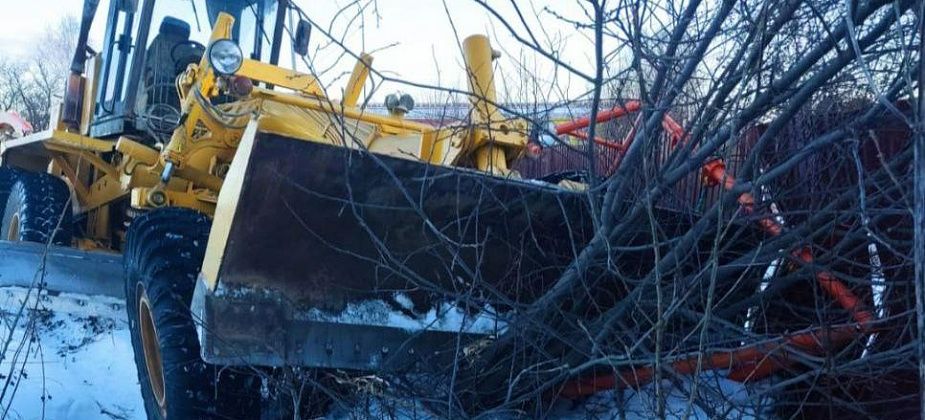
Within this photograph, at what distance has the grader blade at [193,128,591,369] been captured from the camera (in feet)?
11.1

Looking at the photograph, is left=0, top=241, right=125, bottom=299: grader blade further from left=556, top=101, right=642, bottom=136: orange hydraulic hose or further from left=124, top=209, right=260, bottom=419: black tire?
left=556, top=101, right=642, bottom=136: orange hydraulic hose

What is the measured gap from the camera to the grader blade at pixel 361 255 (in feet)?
11.1

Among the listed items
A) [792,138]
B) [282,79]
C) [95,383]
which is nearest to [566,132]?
[792,138]

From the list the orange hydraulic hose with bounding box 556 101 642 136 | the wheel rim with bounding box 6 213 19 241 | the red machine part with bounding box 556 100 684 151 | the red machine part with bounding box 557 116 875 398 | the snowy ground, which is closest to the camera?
the red machine part with bounding box 557 116 875 398

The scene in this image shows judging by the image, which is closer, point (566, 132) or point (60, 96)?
point (566, 132)

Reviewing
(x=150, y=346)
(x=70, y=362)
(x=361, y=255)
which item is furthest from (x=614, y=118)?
(x=70, y=362)

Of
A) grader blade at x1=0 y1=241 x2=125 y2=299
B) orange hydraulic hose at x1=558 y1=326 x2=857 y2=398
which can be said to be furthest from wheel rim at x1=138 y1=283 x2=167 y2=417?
orange hydraulic hose at x1=558 y1=326 x2=857 y2=398

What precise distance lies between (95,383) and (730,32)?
367 centimetres

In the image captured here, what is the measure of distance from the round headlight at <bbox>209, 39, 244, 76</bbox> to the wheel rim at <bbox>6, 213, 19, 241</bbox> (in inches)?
124

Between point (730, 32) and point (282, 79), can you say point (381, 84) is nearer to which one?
point (730, 32)

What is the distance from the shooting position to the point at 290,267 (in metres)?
3.55

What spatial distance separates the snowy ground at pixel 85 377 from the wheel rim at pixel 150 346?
0.21 m

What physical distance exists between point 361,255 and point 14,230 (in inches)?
189

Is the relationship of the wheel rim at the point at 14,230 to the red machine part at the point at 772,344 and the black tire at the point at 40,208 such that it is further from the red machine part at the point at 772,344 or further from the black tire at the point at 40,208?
the red machine part at the point at 772,344
